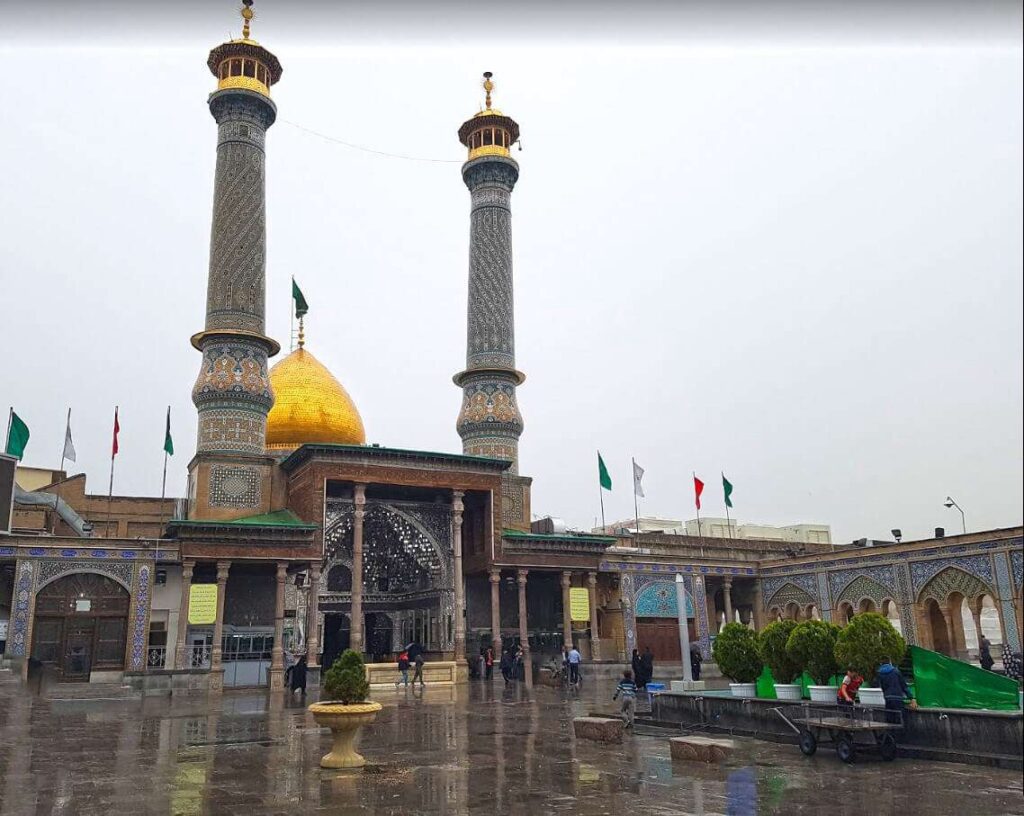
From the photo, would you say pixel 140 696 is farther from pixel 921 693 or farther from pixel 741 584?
pixel 741 584

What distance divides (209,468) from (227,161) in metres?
12.2

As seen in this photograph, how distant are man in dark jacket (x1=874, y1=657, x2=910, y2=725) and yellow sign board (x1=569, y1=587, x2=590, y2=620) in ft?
72.8

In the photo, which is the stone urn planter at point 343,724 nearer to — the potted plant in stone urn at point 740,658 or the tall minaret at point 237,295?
the potted plant in stone urn at point 740,658

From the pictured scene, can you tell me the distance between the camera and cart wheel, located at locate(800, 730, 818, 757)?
11.6 metres

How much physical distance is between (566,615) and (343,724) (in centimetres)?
2317

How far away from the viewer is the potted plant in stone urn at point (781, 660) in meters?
14.1

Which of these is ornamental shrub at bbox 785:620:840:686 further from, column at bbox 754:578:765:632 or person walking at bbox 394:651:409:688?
column at bbox 754:578:765:632

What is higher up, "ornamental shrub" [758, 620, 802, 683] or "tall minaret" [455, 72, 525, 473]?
"tall minaret" [455, 72, 525, 473]

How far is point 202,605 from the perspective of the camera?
89.6 feet

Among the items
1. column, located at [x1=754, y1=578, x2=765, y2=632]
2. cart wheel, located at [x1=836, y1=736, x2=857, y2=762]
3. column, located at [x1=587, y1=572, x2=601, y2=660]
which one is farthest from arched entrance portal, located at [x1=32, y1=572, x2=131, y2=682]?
column, located at [x1=754, y1=578, x2=765, y2=632]

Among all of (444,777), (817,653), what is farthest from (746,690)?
(444,777)

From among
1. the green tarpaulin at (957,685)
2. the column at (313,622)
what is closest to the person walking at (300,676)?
the column at (313,622)

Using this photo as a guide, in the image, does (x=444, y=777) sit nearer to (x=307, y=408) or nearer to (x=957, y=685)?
(x=957, y=685)

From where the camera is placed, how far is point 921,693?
11.9 meters
